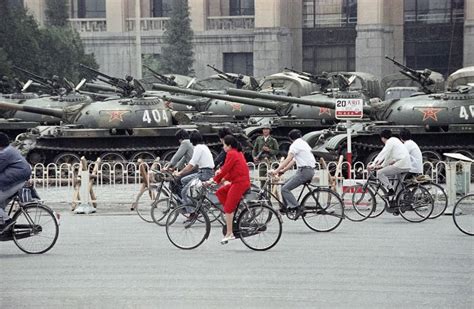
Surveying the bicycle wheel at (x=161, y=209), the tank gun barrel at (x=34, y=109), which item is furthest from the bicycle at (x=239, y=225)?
the tank gun barrel at (x=34, y=109)

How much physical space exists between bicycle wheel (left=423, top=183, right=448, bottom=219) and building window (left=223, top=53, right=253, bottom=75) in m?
44.1

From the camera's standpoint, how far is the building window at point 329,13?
6150 cm

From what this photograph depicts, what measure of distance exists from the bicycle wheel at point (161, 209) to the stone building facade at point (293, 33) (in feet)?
131

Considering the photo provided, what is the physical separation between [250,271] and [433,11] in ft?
157

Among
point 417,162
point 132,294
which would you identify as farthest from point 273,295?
point 417,162

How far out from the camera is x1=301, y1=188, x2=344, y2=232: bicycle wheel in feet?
57.5

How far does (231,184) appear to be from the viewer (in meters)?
15.7

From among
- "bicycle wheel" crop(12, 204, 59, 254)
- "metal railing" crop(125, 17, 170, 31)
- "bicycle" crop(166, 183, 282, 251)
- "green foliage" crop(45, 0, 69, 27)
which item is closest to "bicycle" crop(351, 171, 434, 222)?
"bicycle" crop(166, 183, 282, 251)

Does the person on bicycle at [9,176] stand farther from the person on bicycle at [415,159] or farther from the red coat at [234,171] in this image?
the person on bicycle at [415,159]

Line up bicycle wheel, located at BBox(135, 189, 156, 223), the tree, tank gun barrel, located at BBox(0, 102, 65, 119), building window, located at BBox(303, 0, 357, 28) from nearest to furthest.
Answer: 1. bicycle wheel, located at BBox(135, 189, 156, 223)
2. tank gun barrel, located at BBox(0, 102, 65, 119)
3. the tree
4. building window, located at BBox(303, 0, 357, 28)

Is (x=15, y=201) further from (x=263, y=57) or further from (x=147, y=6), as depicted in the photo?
(x=147, y=6)

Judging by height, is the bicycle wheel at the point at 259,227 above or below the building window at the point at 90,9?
below

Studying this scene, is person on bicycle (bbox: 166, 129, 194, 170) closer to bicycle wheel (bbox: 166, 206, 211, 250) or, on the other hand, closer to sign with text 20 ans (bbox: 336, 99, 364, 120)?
bicycle wheel (bbox: 166, 206, 211, 250)

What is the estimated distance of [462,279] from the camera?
13273mm
